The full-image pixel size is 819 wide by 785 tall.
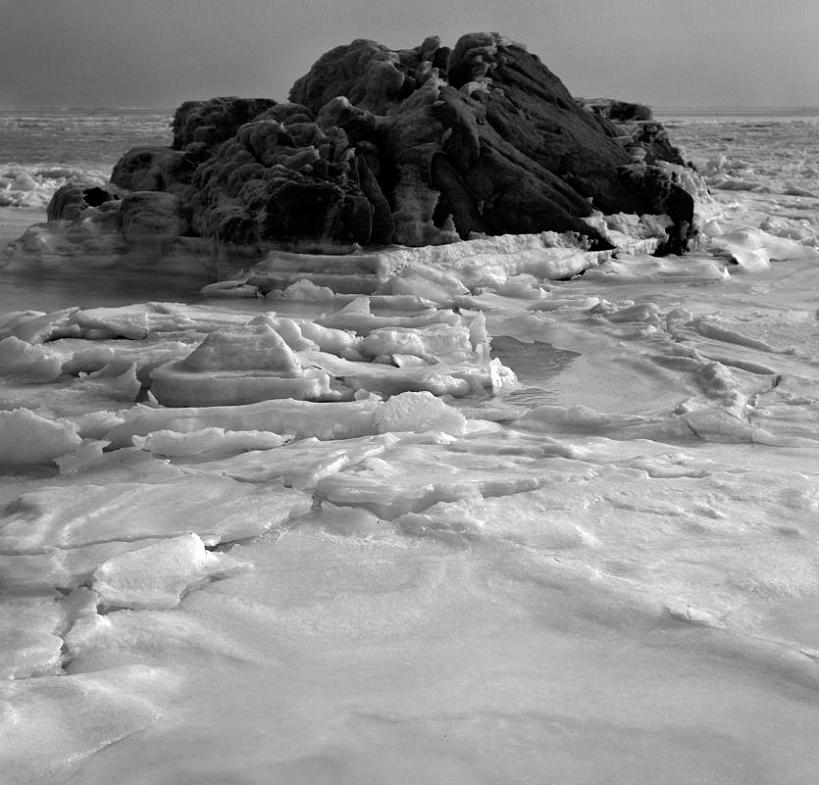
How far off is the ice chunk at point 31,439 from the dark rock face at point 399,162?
332 cm

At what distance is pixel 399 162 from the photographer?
6203 mm

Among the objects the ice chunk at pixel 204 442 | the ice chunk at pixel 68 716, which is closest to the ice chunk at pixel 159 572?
the ice chunk at pixel 68 716

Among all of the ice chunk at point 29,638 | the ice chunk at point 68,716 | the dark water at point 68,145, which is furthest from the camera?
the dark water at point 68,145

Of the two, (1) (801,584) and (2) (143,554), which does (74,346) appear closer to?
(2) (143,554)

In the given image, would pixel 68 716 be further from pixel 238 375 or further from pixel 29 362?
pixel 29 362

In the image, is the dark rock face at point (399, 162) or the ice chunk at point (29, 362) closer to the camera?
the ice chunk at point (29, 362)

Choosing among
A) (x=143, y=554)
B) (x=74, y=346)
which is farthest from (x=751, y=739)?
(x=74, y=346)

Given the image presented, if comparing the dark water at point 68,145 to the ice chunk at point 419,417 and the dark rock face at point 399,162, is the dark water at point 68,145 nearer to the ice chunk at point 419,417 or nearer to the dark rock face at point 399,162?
the dark rock face at point 399,162

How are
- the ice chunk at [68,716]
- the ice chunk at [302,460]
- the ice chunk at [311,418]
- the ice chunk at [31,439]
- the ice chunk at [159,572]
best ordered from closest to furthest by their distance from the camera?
the ice chunk at [68,716] < the ice chunk at [159,572] < the ice chunk at [302,460] < the ice chunk at [31,439] < the ice chunk at [311,418]

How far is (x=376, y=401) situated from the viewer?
310 centimetres

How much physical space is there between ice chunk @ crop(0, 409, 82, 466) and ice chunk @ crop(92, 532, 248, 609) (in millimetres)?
867

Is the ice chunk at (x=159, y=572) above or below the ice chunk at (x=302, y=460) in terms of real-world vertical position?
above

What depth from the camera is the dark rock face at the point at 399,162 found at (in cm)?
590

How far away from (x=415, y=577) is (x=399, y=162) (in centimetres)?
474
